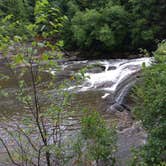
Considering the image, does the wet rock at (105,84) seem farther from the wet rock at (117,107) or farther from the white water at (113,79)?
the wet rock at (117,107)

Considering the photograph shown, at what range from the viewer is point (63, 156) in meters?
6.24

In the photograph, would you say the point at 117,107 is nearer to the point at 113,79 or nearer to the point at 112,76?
the point at 113,79

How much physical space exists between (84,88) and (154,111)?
42.3 ft

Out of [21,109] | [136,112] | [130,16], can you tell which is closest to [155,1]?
[130,16]

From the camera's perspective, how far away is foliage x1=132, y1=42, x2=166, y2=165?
596 centimetres

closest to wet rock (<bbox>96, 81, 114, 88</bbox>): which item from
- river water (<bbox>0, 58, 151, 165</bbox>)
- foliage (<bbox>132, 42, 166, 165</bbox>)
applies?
river water (<bbox>0, 58, 151, 165</bbox>)

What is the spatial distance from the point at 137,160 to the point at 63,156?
1.22 m

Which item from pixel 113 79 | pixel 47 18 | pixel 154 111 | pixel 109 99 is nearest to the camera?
pixel 47 18

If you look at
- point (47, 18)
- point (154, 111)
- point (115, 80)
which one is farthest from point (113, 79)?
point (47, 18)

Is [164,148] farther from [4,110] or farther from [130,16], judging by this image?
[130,16]

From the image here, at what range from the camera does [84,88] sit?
1906cm

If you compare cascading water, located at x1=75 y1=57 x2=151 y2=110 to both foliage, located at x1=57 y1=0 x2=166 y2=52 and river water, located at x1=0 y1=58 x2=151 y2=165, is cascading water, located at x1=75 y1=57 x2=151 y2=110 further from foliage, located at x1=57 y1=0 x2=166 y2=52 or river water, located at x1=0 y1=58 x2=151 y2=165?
foliage, located at x1=57 y1=0 x2=166 y2=52

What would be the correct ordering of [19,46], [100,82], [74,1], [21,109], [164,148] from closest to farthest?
1. [19,46]
2. [164,148]
3. [21,109]
4. [100,82]
5. [74,1]

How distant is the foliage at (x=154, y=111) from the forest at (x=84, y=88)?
16 mm
